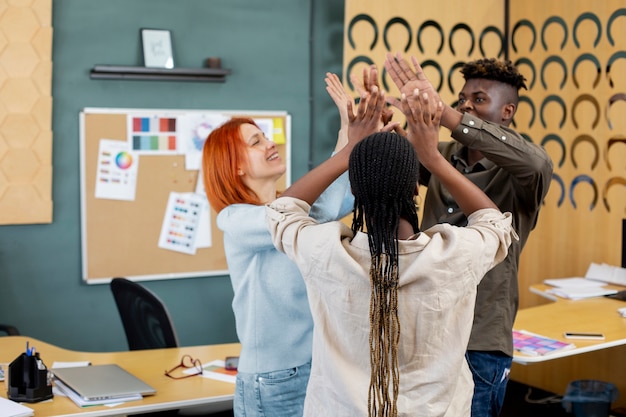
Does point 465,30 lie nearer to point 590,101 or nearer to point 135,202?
point 590,101

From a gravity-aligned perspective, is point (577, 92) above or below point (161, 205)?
above

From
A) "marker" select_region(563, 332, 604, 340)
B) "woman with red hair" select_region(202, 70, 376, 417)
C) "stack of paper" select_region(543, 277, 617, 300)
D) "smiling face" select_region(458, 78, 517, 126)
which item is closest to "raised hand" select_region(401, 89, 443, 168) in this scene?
"woman with red hair" select_region(202, 70, 376, 417)

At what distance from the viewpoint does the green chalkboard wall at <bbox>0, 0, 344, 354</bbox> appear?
4.39 meters

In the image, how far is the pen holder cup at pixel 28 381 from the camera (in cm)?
259

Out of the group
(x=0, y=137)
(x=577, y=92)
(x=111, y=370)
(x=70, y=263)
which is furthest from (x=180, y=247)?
(x=577, y=92)

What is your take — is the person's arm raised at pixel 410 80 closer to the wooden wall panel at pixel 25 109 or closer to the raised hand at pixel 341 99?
the raised hand at pixel 341 99

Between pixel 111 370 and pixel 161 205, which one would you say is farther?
pixel 161 205

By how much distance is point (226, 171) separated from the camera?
7.48ft

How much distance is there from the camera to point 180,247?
4.68 meters

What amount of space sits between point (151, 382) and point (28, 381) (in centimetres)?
43

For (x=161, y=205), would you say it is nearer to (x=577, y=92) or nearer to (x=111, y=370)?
(x=111, y=370)

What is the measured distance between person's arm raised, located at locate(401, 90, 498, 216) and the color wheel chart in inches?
117

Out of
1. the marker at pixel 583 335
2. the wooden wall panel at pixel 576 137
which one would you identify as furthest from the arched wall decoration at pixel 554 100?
the marker at pixel 583 335

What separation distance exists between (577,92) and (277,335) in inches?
127
